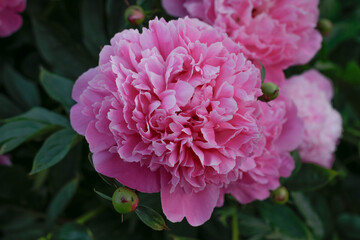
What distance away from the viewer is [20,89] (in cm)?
77

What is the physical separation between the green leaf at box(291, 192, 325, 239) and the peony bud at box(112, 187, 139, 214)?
476mm

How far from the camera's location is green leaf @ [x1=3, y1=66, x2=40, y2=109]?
2.51 ft

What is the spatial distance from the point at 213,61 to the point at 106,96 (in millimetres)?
132

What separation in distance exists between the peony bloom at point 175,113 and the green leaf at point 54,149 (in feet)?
0.30

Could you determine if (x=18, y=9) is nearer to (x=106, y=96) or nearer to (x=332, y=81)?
(x=106, y=96)

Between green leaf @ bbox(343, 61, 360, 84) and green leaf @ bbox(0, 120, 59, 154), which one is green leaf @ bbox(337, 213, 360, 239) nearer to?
green leaf @ bbox(343, 61, 360, 84)

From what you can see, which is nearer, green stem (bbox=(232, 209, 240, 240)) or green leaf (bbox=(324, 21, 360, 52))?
green stem (bbox=(232, 209, 240, 240))

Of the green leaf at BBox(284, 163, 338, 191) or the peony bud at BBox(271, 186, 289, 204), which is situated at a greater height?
the peony bud at BBox(271, 186, 289, 204)

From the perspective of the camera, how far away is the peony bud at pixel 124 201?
443 mm

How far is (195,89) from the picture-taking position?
474 millimetres

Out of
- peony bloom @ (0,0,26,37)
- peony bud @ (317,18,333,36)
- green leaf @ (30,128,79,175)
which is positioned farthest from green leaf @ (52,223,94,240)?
peony bud @ (317,18,333,36)

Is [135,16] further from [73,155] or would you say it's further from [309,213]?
[309,213]

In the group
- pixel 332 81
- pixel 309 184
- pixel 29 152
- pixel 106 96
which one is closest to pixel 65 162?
pixel 29 152

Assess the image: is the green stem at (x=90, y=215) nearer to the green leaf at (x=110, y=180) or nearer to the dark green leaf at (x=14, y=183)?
the dark green leaf at (x=14, y=183)
